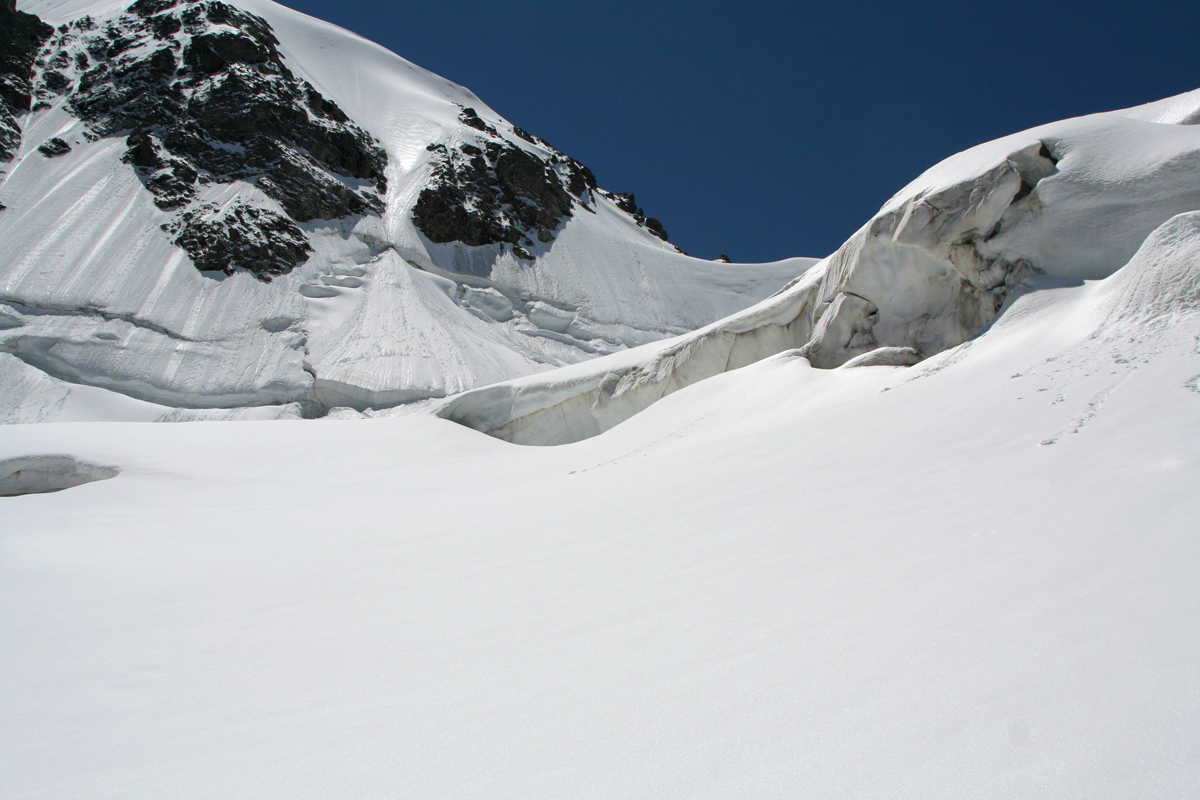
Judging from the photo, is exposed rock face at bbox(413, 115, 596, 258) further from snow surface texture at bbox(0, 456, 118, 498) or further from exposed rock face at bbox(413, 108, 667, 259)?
snow surface texture at bbox(0, 456, 118, 498)

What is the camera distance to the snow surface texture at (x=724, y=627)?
1.14 m

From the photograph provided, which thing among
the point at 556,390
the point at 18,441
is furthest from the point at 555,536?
the point at 556,390

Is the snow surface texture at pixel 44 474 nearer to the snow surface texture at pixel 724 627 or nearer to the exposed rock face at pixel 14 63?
the snow surface texture at pixel 724 627

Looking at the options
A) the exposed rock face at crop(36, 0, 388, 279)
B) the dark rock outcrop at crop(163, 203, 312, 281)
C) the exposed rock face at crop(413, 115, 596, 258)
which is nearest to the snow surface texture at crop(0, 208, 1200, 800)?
the dark rock outcrop at crop(163, 203, 312, 281)

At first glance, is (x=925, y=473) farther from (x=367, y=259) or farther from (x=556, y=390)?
(x=367, y=259)

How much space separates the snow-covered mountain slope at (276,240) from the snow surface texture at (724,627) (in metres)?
16.7

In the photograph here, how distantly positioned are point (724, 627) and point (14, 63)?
38.6 meters

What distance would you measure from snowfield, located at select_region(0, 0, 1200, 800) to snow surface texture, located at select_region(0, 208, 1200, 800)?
1 centimetres

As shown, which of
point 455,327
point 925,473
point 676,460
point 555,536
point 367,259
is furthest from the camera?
point 367,259

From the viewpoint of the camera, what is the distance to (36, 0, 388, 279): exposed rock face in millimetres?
24328

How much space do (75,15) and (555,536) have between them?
144 feet

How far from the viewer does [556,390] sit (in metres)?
10.5

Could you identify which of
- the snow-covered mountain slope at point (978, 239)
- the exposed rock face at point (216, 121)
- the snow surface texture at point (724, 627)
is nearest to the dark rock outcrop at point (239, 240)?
the exposed rock face at point (216, 121)

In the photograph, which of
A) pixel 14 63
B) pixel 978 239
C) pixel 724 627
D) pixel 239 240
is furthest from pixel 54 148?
pixel 724 627
